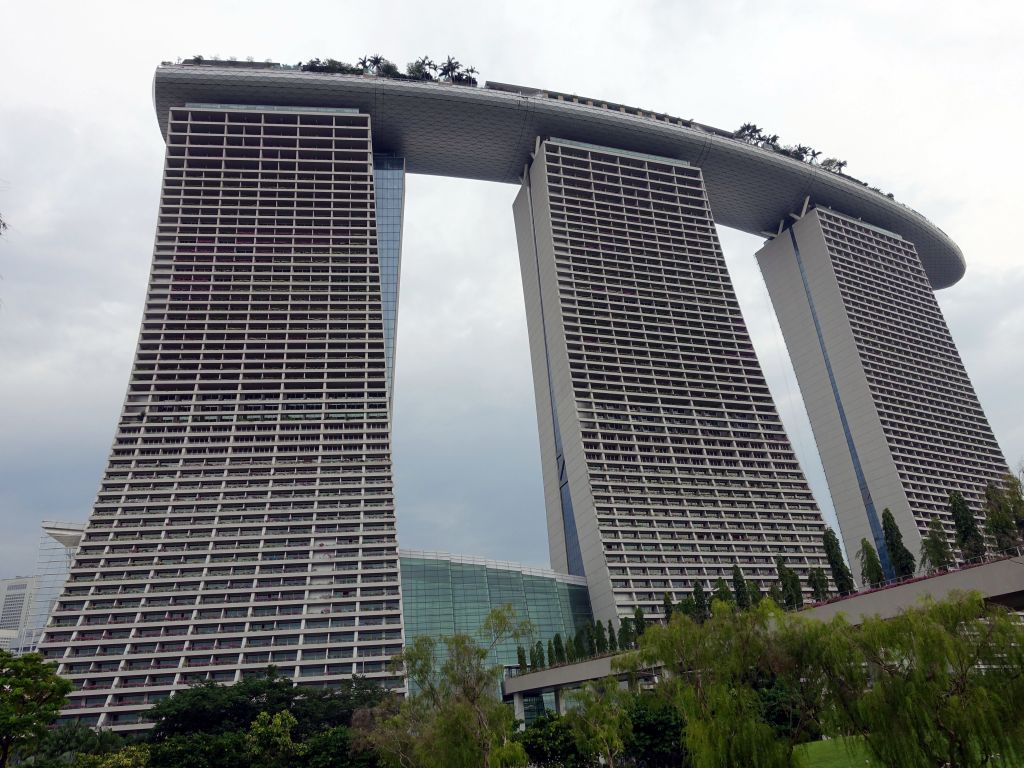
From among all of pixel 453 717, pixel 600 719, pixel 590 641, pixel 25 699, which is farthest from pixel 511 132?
pixel 25 699

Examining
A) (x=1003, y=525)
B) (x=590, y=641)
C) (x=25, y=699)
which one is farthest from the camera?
(x=590, y=641)

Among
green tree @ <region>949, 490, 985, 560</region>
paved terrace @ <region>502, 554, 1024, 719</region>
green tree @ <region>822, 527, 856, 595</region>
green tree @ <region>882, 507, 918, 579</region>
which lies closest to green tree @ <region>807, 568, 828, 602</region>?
green tree @ <region>822, 527, 856, 595</region>

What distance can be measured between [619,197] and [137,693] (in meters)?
97.8

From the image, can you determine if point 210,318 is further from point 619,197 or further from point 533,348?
point 619,197

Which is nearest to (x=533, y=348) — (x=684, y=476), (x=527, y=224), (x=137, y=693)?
(x=527, y=224)

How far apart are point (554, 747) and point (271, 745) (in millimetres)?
21034

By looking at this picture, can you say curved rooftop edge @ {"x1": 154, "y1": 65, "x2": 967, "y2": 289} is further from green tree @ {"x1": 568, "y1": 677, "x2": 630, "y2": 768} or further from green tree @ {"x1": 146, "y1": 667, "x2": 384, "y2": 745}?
green tree @ {"x1": 568, "y1": 677, "x2": 630, "y2": 768}

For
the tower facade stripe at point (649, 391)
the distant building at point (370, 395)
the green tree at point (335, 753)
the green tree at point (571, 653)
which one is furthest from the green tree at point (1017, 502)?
the green tree at point (335, 753)

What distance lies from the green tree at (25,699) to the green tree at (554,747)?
98.7 ft

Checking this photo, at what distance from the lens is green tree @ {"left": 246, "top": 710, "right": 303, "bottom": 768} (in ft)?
171

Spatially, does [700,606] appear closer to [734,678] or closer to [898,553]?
[898,553]

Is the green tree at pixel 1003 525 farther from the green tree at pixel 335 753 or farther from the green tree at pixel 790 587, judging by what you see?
the green tree at pixel 335 753

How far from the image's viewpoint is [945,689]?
29.1 meters

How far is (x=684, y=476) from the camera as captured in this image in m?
101
